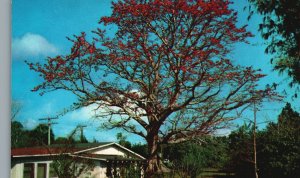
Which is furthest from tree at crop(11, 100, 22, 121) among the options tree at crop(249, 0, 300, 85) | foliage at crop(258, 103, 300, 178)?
foliage at crop(258, 103, 300, 178)

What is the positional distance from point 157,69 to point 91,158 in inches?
45.3

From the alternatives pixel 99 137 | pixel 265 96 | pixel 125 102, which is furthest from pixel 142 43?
pixel 265 96

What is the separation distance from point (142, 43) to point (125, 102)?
672 mm

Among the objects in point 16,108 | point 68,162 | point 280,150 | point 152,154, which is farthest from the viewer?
point 280,150

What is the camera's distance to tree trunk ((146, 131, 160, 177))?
4703mm

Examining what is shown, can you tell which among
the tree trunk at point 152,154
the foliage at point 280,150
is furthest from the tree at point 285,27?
the tree trunk at point 152,154

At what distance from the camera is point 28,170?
612cm

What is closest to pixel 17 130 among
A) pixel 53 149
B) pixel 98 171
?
pixel 53 149

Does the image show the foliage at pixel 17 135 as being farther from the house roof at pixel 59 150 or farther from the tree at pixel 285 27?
the tree at pixel 285 27

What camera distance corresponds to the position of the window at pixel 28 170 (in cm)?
586

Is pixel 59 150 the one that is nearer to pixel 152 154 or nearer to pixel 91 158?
pixel 91 158

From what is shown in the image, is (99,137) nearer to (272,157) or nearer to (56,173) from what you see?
(56,173)

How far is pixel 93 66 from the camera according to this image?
451cm

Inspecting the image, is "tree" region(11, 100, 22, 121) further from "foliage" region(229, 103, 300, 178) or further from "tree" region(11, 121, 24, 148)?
"foliage" region(229, 103, 300, 178)
